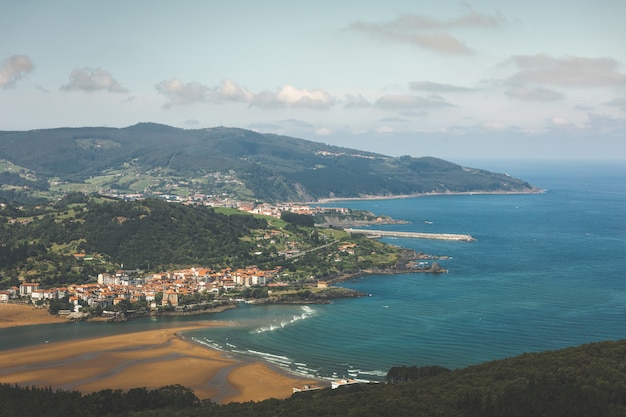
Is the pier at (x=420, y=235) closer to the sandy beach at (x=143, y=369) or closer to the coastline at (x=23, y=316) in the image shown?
the coastline at (x=23, y=316)

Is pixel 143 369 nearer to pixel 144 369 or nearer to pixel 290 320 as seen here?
pixel 144 369

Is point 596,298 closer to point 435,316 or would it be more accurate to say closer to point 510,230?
point 435,316

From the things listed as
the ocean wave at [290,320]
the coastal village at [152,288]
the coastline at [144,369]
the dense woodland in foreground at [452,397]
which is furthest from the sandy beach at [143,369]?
the coastal village at [152,288]

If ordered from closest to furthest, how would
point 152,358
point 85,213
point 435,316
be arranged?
point 152,358 → point 435,316 → point 85,213

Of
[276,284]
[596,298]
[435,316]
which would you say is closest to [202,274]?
[276,284]

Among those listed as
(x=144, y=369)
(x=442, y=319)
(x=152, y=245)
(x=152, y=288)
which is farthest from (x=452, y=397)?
(x=152, y=245)

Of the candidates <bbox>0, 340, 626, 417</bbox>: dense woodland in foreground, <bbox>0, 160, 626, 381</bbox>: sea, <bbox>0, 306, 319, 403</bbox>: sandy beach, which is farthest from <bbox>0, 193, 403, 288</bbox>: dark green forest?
<bbox>0, 340, 626, 417</bbox>: dense woodland in foreground

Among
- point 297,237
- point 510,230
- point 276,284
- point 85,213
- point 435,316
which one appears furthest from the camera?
point 510,230

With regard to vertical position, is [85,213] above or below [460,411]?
above
